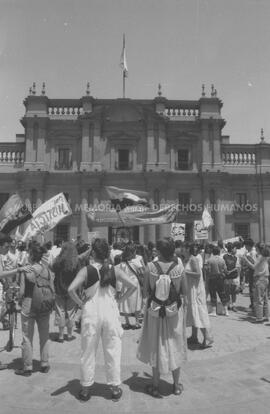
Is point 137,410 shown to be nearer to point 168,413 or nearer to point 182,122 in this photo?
point 168,413

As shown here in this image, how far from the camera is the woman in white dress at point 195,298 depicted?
6344mm

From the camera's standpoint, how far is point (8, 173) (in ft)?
88.4

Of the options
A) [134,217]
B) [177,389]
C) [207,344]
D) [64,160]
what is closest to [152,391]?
[177,389]

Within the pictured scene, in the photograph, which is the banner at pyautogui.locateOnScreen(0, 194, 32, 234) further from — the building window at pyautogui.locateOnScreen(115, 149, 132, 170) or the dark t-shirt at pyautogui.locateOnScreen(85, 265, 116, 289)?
the building window at pyautogui.locateOnScreen(115, 149, 132, 170)

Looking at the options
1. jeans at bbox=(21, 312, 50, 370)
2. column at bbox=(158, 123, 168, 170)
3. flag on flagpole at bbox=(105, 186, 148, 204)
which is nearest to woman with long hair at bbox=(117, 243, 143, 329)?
jeans at bbox=(21, 312, 50, 370)

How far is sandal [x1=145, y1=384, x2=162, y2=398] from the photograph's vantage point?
14.2 feet

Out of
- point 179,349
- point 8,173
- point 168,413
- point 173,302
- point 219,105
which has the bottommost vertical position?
point 168,413

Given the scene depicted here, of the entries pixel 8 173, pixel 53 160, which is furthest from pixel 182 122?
pixel 8 173

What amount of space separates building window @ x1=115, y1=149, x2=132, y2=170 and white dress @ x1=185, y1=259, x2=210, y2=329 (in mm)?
21518

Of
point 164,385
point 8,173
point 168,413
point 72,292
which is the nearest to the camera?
point 168,413

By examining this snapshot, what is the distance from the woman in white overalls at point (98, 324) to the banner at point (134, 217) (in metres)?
8.48

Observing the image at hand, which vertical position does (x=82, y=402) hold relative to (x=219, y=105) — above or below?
below

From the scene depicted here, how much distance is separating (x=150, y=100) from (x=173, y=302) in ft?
84.2

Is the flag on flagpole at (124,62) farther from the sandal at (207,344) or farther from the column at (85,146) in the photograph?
the sandal at (207,344)
